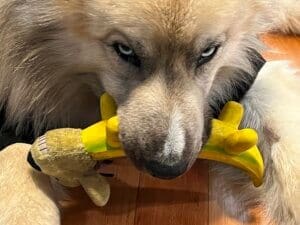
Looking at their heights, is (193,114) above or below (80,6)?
below

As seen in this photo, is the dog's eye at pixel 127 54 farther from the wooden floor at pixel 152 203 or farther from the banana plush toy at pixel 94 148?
the wooden floor at pixel 152 203

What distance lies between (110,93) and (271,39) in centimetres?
96

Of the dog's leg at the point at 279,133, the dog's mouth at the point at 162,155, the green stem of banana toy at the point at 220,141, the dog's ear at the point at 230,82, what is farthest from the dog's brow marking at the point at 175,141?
the dog's leg at the point at 279,133

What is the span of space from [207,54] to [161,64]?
106mm

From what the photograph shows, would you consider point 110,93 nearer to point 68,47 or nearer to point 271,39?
point 68,47

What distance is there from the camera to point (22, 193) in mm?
1356

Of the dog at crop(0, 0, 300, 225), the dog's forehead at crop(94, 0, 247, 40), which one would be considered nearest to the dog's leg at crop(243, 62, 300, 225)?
the dog at crop(0, 0, 300, 225)

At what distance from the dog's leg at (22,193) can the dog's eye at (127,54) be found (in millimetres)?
347

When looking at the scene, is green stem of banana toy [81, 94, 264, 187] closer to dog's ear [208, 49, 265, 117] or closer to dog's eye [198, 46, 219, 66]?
dog's ear [208, 49, 265, 117]

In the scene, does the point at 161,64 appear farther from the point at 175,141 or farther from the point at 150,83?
the point at 175,141

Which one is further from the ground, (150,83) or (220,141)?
(150,83)

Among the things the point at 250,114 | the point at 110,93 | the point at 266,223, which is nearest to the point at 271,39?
the point at 250,114

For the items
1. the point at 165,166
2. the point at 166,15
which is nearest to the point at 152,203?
the point at 165,166

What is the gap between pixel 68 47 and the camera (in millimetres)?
1370
